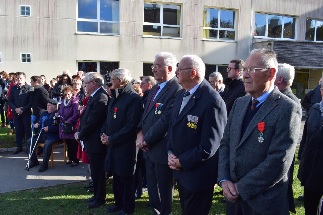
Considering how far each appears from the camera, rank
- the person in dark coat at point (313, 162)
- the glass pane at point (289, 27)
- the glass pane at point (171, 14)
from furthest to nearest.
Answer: the glass pane at point (289, 27) < the glass pane at point (171, 14) < the person in dark coat at point (313, 162)

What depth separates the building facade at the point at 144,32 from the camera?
46.0ft

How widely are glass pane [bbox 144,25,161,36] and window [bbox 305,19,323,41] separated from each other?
9421mm

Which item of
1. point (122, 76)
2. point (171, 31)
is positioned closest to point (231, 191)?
point (122, 76)

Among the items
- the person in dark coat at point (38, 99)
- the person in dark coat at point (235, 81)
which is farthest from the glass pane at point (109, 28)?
the person in dark coat at point (235, 81)

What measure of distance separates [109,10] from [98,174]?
1136 cm

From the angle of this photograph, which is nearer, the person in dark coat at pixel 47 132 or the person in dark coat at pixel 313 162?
the person in dark coat at pixel 313 162

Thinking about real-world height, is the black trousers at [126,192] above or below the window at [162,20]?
below

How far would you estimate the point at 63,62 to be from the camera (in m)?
14.6

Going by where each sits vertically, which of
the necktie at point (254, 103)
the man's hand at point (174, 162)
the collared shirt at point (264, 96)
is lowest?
the man's hand at point (174, 162)

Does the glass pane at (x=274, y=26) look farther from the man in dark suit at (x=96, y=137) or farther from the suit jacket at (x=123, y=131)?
the suit jacket at (x=123, y=131)

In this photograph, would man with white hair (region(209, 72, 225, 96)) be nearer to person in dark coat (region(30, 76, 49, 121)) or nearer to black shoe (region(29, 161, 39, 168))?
black shoe (region(29, 161, 39, 168))

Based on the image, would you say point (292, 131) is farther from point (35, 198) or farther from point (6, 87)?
point (6, 87)

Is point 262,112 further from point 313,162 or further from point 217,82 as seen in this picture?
point 217,82

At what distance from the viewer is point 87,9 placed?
14867 millimetres
